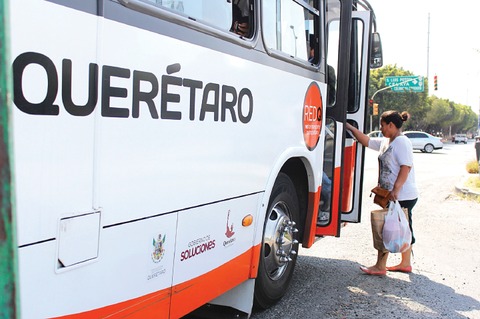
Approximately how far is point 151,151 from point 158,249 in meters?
0.52

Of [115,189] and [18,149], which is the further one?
[115,189]

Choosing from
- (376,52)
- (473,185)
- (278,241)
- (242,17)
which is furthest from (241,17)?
(473,185)

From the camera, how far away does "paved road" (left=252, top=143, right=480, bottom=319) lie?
439 cm

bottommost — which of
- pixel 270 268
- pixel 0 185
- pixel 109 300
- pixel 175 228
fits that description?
pixel 270 268

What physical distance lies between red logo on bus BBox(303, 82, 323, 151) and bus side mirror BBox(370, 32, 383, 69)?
1544mm

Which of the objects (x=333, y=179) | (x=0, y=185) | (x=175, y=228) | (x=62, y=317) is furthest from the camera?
(x=333, y=179)

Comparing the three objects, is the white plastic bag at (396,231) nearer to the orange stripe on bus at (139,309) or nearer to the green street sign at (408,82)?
the orange stripe on bus at (139,309)

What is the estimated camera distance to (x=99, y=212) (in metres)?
2.15

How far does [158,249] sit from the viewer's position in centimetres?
257

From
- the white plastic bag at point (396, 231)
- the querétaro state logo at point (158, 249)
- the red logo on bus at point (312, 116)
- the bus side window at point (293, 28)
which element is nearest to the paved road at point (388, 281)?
the white plastic bag at point (396, 231)

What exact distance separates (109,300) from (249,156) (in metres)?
1.46

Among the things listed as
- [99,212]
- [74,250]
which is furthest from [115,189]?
[74,250]

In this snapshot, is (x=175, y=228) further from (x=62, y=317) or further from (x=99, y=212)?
(x=62, y=317)

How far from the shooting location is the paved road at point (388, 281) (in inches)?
173
